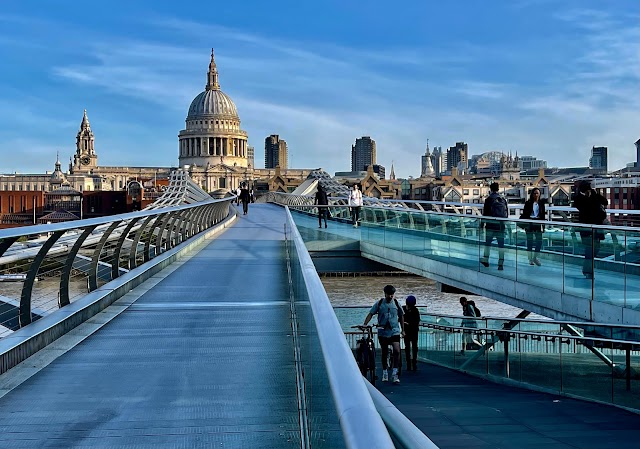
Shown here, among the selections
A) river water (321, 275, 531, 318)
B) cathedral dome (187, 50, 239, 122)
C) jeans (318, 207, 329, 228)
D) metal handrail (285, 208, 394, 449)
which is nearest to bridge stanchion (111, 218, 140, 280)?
metal handrail (285, 208, 394, 449)

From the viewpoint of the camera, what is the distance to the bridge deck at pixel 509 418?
903 cm

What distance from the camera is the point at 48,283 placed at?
7.52 m

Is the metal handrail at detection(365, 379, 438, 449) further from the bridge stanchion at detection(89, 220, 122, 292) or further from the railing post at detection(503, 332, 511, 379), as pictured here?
the railing post at detection(503, 332, 511, 379)

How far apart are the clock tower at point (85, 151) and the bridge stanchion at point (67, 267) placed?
7346 inches

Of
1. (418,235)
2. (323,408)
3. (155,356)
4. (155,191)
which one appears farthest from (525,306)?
(155,191)

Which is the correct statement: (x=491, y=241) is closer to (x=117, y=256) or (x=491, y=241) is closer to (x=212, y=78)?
(x=117, y=256)

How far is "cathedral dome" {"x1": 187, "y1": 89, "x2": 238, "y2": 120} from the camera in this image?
536ft

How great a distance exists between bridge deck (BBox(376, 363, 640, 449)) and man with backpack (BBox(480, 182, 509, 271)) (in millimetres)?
1733

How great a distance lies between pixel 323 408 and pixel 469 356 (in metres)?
11.8

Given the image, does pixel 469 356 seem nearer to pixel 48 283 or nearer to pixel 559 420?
pixel 559 420

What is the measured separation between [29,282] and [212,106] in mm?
161047

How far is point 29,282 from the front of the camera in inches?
222

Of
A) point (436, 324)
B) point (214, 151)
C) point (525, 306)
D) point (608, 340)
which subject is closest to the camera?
point (608, 340)

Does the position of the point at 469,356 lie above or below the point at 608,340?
below
